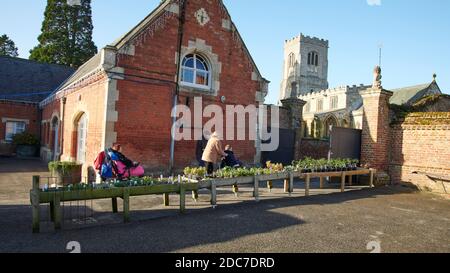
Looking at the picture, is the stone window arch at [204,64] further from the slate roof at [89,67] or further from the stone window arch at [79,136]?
the stone window arch at [79,136]

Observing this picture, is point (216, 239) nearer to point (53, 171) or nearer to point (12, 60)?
point (53, 171)

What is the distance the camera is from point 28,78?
88.2 ft

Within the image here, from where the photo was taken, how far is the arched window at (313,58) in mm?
77250

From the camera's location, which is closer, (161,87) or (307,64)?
(161,87)

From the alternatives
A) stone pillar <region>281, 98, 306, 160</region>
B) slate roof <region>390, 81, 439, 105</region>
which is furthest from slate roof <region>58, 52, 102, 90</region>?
slate roof <region>390, 81, 439, 105</region>

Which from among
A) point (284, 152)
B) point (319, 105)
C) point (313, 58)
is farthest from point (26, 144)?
point (313, 58)

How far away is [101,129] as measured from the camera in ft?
38.5

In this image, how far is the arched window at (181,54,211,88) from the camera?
1367cm

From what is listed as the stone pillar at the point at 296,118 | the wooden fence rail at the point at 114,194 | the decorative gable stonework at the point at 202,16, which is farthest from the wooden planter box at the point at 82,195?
the stone pillar at the point at 296,118

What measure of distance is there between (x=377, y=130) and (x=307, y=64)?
66.4 metres

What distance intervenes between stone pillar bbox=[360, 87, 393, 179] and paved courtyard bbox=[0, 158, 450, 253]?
10.2ft

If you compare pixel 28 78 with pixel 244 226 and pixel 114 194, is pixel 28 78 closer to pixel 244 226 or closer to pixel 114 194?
pixel 114 194

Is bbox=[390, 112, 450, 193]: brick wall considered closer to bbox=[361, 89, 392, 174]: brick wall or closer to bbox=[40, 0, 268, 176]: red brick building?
bbox=[361, 89, 392, 174]: brick wall
